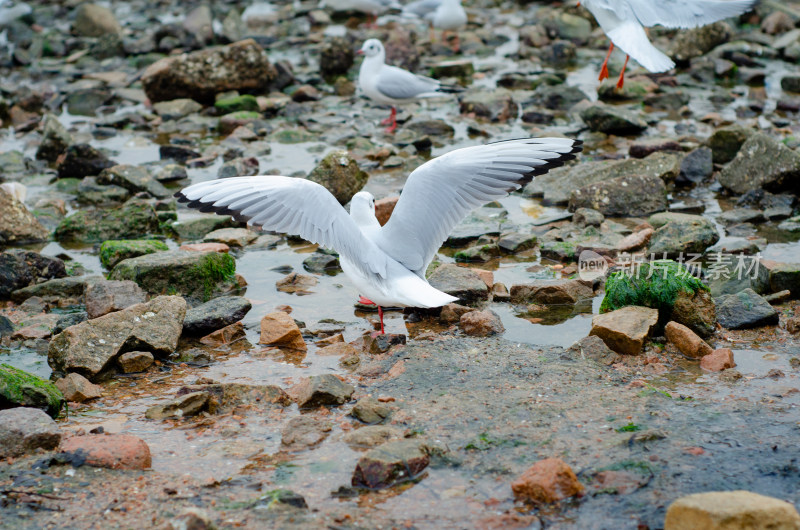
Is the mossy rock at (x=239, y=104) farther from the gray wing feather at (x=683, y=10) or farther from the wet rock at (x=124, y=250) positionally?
the gray wing feather at (x=683, y=10)

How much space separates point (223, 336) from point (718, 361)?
2.86 m

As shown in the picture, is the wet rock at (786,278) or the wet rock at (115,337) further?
the wet rock at (786,278)

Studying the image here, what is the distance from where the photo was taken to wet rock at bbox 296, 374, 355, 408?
428 centimetres

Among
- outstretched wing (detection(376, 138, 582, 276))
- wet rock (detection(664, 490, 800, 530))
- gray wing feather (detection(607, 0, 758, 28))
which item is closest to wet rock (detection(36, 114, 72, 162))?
outstretched wing (detection(376, 138, 582, 276))

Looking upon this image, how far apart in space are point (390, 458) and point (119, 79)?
1064cm

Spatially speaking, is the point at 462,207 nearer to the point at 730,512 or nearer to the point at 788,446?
the point at 788,446

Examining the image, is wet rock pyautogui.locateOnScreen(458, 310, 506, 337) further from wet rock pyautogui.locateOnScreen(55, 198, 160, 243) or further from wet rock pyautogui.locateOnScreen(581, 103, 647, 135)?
wet rock pyautogui.locateOnScreen(581, 103, 647, 135)

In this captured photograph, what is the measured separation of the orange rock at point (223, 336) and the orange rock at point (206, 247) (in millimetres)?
1314

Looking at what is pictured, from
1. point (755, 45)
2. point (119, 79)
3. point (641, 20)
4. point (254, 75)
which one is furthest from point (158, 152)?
point (755, 45)

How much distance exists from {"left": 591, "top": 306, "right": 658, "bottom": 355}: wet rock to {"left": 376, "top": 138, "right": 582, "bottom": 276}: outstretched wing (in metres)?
0.96

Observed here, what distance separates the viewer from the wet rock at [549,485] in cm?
333

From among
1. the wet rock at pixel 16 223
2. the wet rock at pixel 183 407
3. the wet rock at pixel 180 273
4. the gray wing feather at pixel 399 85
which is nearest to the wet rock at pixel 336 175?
the wet rock at pixel 180 273

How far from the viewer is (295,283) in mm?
6191

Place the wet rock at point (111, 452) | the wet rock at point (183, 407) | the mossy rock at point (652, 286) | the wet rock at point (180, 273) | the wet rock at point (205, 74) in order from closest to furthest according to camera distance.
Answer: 1. the wet rock at point (111, 452)
2. the wet rock at point (183, 407)
3. the mossy rock at point (652, 286)
4. the wet rock at point (180, 273)
5. the wet rock at point (205, 74)
